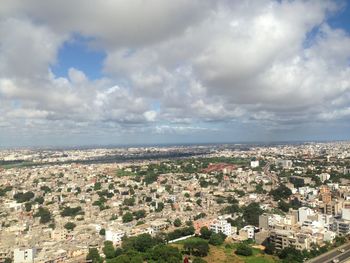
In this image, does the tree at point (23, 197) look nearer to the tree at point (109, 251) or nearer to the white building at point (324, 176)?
the tree at point (109, 251)

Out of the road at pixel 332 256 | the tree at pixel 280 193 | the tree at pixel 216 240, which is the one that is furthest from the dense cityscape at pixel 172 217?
the road at pixel 332 256

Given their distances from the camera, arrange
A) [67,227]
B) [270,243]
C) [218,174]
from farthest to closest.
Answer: [218,174] → [67,227] → [270,243]

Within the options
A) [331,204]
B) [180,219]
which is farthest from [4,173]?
[331,204]

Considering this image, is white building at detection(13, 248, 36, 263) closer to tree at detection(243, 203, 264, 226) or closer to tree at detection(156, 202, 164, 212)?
tree at detection(156, 202, 164, 212)

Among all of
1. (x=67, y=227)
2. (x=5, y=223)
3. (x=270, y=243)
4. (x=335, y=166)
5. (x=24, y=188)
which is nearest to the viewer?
(x=270, y=243)

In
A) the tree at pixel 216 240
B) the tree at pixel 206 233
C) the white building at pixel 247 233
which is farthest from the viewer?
the white building at pixel 247 233

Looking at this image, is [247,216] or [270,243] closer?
[270,243]

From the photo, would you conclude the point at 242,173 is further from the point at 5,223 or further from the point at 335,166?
the point at 5,223

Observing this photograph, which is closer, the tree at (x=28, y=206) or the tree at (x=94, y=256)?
the tree at (x=94, y=256)
